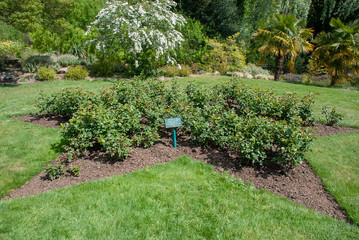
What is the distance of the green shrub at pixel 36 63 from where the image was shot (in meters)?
13.4

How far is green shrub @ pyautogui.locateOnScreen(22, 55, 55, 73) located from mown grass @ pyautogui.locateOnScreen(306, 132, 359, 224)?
46.1 ft

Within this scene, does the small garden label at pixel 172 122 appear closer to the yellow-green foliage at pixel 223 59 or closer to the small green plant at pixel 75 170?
the small green plant at pixel 75 170

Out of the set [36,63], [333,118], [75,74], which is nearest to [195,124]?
[333,118]

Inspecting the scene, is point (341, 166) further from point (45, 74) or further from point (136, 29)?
point (45, 74)

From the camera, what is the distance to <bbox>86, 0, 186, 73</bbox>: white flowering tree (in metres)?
11.3

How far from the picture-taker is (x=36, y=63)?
543 inches

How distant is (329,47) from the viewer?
14055mm

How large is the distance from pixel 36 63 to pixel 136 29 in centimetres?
692

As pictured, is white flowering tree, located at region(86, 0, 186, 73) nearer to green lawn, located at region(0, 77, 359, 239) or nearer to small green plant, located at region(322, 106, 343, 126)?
small green plant, located at region(322, 106, 343, 126)

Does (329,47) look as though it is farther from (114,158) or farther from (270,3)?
(114,158)

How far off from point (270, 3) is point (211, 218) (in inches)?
909

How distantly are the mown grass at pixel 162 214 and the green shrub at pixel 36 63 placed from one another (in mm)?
12477

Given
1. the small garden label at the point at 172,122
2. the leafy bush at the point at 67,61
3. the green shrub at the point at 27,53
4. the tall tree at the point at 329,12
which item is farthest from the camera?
the tall tree at the point at 329,12

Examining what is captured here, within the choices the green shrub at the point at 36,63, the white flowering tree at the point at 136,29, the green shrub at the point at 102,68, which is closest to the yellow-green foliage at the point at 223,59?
the white flowering tree at the point at 136,29
